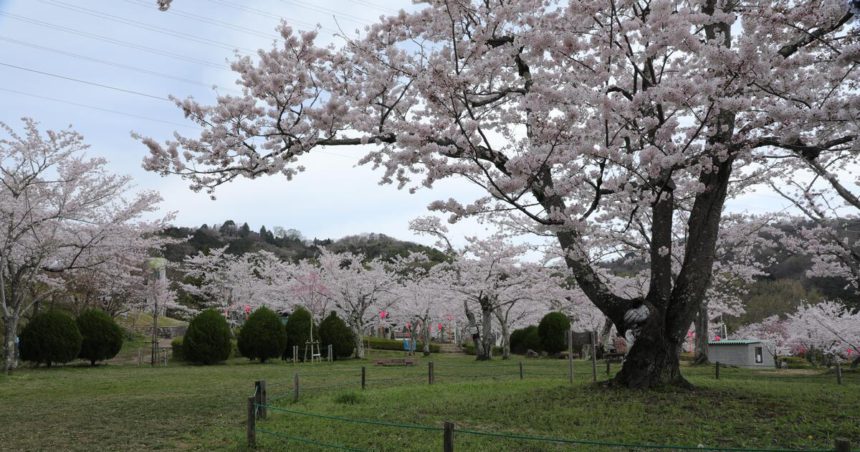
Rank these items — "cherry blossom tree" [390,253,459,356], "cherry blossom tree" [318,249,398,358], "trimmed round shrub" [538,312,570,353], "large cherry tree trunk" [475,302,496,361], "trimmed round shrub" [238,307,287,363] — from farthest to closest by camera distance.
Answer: "cherry blossom tree" [390,253,459,356], "trimmed round shrub" [538,312,570,353], "cherry blossom tree" [318,249,398,358], "large cherry tree trunk" [475,302,496,361], "trimmed round shrub" [238,307,287,363]

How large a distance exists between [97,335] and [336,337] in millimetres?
9967

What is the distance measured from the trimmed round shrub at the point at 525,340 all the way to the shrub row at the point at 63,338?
2204cm

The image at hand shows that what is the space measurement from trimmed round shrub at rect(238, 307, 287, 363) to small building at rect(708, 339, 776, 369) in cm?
1962

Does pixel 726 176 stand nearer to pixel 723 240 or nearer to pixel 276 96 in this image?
pixel 276 96

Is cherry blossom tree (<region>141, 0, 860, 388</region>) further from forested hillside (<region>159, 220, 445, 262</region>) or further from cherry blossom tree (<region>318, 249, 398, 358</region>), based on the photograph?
forested hillside (<region>159, 220, 445, 262</region>)

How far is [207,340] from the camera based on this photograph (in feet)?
77.3

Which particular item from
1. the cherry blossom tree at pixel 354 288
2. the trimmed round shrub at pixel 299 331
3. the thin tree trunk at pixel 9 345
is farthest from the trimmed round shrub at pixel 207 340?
the cherry blossom tree at pixel 354 288

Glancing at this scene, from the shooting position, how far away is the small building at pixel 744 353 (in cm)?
2583

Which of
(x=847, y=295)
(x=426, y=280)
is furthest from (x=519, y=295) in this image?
(x=847, y=295)

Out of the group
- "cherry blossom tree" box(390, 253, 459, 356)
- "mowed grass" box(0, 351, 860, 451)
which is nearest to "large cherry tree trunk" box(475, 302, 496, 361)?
"cherry blossom tree" box(390, 253, 459, 356)

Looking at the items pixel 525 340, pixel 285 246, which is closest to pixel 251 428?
pixel 525 340

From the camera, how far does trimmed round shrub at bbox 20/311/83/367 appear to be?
20.4m

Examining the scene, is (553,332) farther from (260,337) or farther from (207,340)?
(207,340)

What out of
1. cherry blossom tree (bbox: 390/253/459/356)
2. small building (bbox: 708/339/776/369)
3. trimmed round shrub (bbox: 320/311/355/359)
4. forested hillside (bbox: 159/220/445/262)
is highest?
forested hillside (bbox: 159/220/445/262)
